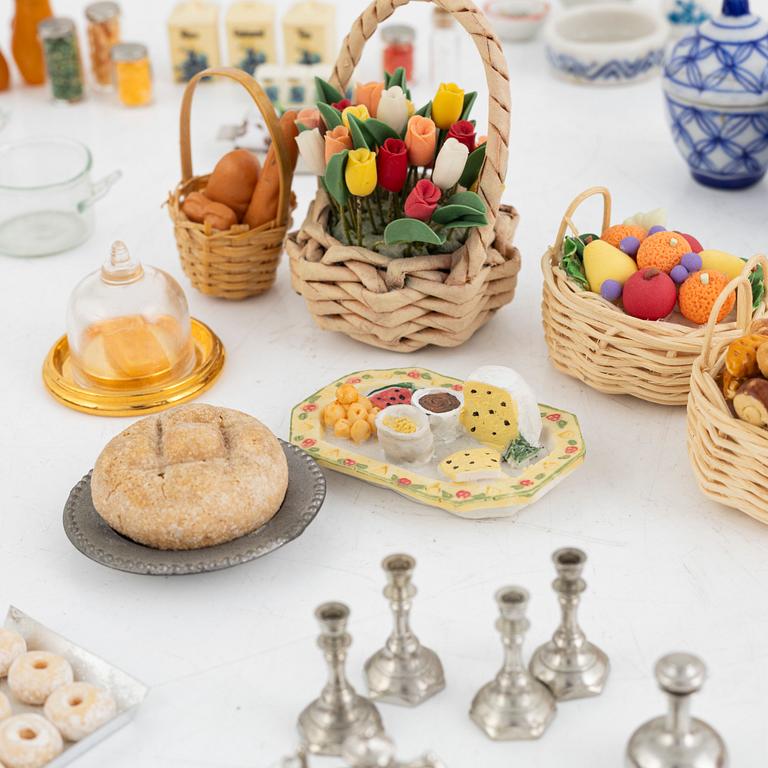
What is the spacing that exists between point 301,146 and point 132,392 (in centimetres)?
36

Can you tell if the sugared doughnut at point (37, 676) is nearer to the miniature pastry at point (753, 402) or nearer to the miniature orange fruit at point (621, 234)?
the miniature pastry at point (753, 402)

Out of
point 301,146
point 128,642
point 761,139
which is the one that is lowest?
point 128,642

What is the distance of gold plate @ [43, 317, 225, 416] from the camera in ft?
4.94

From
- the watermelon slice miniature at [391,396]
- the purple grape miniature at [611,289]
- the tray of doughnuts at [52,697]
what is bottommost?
the tray of doughnuts at [52,697]

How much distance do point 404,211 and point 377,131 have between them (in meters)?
0.10

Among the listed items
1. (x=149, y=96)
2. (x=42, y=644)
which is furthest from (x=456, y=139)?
(x=149, y=96)

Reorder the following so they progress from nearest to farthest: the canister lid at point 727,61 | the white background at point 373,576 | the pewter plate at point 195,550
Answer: the white background at point 373,576 → the pewter plate at point 195,550 → the canister lid at point 727,61

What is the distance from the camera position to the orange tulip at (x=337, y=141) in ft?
4.90

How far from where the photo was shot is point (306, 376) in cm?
159

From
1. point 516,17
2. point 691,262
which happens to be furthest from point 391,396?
point 516,17

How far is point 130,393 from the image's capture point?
1.52 m

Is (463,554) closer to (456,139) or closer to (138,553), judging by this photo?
(138,553)

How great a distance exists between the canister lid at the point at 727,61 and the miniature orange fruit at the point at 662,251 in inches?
19.6

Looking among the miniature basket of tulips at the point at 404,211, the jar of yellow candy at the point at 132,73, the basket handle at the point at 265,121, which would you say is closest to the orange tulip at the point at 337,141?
the miniature basket of tulips at the point at 404,211
